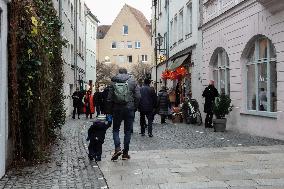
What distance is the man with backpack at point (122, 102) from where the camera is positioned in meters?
10.7

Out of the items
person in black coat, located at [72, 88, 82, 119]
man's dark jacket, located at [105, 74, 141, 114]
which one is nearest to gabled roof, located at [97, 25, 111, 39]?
person in black coat, located at [72, 88, 82, 119]

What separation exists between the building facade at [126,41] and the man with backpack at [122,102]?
7355 cm

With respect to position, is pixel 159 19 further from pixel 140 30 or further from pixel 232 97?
pixel 140 30

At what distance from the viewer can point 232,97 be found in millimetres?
18891

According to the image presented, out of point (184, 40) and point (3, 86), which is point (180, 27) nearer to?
point (184, 40)

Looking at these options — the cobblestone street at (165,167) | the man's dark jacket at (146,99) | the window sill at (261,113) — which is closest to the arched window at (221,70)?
the window sill at (261,113)

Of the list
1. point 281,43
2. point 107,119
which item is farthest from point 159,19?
point 107,119

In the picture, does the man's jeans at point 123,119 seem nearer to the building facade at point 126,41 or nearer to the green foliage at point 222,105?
the green foliage at point 222,105

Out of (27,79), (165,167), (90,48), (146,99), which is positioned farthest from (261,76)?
(90,48)

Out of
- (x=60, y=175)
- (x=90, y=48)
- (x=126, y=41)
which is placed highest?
(x=126, y=41)

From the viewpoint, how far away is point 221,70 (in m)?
21.1

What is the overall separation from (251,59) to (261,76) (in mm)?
1071

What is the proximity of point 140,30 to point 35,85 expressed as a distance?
7561cm

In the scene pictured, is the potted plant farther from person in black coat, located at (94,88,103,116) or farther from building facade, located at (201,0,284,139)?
person in black coat, located at (94,88,103,116)
